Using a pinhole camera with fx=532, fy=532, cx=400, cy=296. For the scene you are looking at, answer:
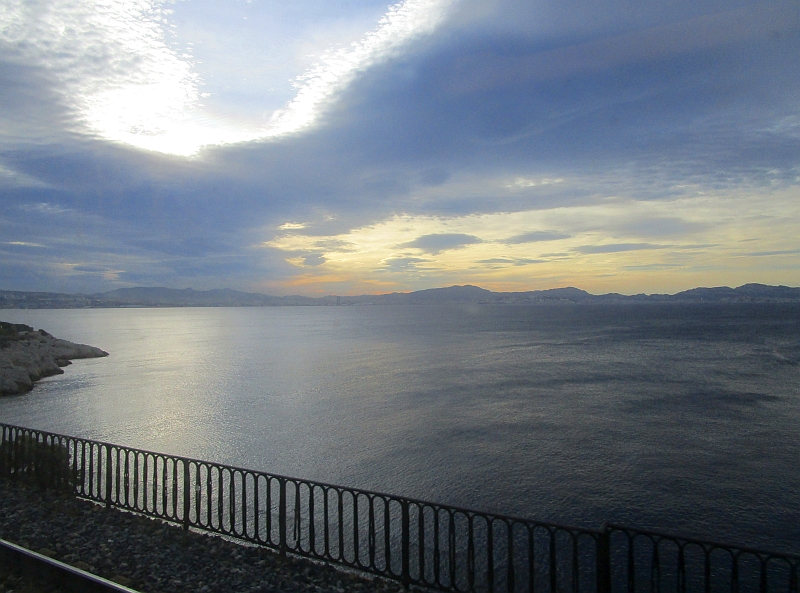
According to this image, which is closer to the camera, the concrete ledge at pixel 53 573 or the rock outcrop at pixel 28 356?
the concrete ledge at pixel 53 573

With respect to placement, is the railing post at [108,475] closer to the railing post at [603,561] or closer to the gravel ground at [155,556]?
the gravel ground at [155,556]

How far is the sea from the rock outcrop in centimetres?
154

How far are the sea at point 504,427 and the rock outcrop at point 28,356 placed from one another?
1540 millimetres

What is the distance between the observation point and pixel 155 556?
7793 mm

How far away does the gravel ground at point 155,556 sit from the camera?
23.1 ft

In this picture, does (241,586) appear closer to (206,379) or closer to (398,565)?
(398,565)

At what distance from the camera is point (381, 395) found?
3597 centimetres

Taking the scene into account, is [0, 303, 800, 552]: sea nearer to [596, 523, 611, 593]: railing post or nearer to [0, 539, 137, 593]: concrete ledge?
[596, 523, 611, 593]: railing post

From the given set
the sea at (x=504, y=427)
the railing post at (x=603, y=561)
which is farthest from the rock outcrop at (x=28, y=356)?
the railing post at (x=603, y=561)

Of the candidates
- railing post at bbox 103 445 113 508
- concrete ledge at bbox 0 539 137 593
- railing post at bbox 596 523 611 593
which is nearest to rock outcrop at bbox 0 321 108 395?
railing post at bbox 103 445 113 508

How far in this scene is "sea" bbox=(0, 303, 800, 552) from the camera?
52.9 ft

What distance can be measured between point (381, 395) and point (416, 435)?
12.1m

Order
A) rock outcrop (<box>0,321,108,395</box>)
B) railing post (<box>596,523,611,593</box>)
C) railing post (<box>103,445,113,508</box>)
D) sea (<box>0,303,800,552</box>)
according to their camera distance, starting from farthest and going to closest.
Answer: rock outcrop (<box>0,321,108,395</box>) → sea (<box>0,303,800,552</box>) → railing post (<box>103,445,113,508</box>) → railing post (<box>596,523,611,593</box>)

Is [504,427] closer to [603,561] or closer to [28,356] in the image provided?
[603,561]
